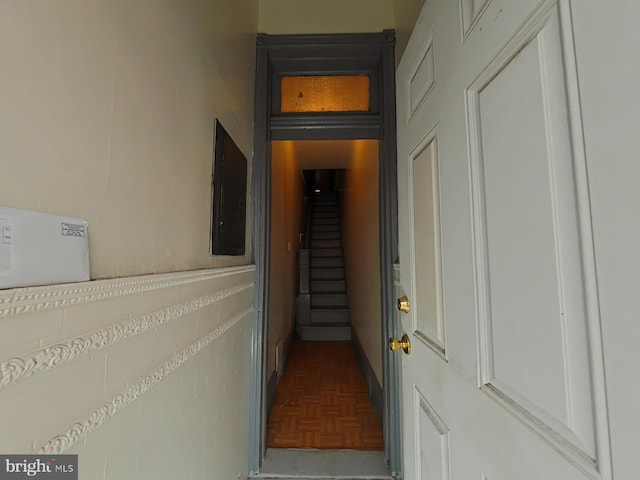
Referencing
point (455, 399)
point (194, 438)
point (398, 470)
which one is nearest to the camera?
point (455, 399)

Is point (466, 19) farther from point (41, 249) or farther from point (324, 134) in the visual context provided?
point (324, 134)

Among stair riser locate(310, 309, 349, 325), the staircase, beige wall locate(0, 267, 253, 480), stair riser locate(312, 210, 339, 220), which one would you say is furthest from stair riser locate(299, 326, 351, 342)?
stair riser locate(312, 210, 339, 220)

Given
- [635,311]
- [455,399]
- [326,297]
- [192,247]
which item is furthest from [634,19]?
[326,297]

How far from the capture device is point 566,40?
385mm

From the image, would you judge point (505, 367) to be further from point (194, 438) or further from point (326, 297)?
point (326, 297)

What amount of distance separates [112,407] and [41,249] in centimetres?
31

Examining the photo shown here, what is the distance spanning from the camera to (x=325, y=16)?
181cm

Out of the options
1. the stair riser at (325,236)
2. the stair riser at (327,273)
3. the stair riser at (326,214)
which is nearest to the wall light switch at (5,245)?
the stair riser at (327,273)

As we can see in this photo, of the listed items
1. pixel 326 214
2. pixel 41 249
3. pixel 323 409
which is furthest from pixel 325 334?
pixel 41 249

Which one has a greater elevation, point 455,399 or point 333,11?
point 333,11

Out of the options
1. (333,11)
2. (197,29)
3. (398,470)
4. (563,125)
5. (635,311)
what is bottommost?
(398,470)

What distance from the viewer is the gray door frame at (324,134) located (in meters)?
1.64

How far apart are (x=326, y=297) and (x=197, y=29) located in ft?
13.0

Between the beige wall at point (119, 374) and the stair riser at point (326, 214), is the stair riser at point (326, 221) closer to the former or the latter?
the stair riser at point (326, 214)
